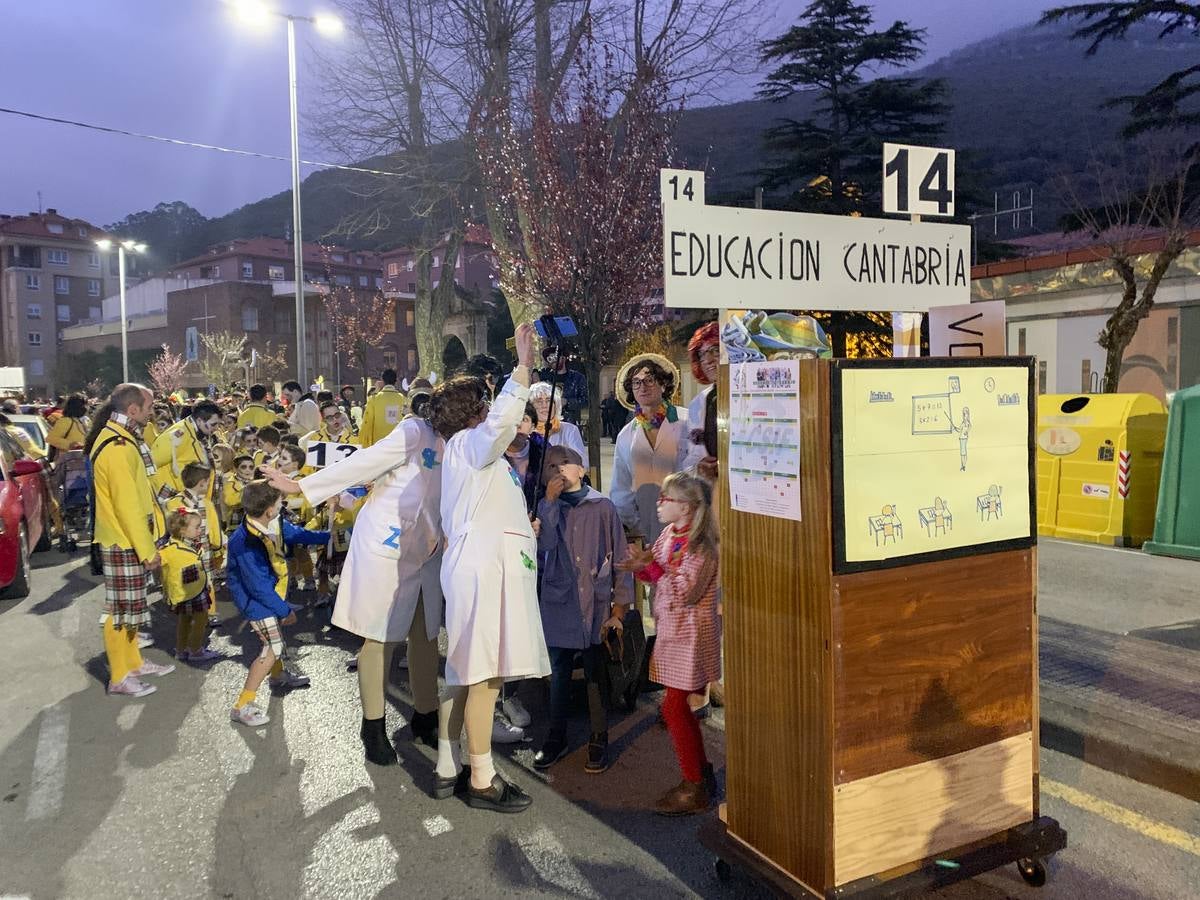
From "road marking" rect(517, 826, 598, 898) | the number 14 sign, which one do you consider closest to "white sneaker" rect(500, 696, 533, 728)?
"road marking" rect(517, 826, 598, 898)

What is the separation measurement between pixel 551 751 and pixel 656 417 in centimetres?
209

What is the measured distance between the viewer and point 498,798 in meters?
3.75

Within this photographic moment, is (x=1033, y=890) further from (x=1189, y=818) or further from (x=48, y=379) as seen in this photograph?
(x=48, y=379)

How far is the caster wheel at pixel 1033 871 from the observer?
3.02 m

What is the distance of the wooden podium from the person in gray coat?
1238 millimetres

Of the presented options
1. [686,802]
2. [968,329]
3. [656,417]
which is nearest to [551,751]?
[686,802]

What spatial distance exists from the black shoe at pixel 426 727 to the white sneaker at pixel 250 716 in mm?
953

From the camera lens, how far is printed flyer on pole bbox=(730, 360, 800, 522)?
2.70m

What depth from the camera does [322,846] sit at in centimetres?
351

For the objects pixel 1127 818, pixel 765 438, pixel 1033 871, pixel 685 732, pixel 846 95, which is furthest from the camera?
pixel 846 95

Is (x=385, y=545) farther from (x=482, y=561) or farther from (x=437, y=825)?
(x=437, y=825)

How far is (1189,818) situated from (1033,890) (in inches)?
40.0

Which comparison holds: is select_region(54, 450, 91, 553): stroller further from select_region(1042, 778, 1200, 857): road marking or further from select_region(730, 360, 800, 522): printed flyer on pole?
select_region(1042, 778, 1200, 857): road marking

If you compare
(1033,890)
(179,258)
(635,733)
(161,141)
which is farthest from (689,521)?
(179,258)
